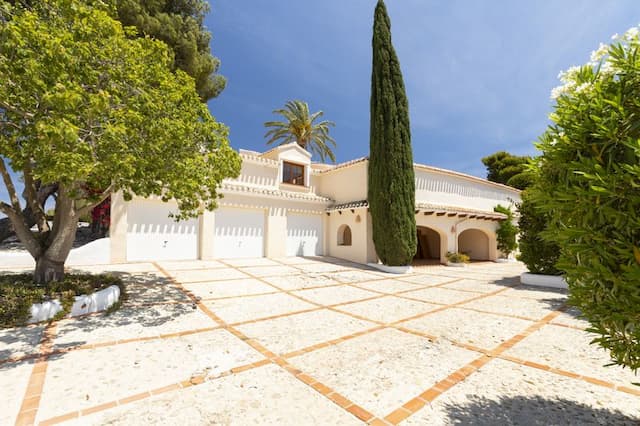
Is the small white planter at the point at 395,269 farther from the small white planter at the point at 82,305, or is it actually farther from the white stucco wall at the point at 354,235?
the small white planter at the point at 82,305

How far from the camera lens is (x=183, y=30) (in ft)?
49.5

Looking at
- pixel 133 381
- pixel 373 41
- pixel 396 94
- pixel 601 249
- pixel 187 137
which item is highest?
pixel 373 41

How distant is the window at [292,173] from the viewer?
18.4 meters

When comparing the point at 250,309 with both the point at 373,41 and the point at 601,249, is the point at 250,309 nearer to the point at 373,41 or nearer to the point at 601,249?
the point at 601,249

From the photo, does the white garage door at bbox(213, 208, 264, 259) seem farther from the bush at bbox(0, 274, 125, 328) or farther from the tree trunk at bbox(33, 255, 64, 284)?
the tree trunk at bbox(33, 255, 64, 284)

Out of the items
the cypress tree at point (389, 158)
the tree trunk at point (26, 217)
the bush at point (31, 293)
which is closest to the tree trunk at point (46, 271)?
the bush at point (31, 293)

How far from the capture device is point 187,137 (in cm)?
638

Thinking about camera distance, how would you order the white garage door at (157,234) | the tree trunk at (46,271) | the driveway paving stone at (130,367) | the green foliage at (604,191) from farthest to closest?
the white garage door at (157,234), the tree trunk at (46,271), the driveway paving stone at (130,367), the green foliage at (604,191)

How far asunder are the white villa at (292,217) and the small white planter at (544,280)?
571cm

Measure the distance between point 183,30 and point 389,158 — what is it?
1305cm

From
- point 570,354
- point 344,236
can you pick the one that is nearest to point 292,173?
point 344,236

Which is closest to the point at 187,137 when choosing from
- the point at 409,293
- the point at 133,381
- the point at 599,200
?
the point at 133,381

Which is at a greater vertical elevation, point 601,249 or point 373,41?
point 373,41

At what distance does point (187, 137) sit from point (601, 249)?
6990 mm
